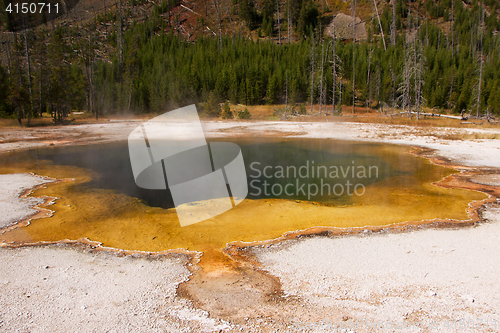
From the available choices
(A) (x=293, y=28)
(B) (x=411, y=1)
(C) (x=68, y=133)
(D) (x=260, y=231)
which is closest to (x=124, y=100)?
(C) (x=68, y=133)

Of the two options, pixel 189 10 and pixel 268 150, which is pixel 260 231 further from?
pixel 189 10

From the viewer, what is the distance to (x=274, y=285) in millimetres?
5359

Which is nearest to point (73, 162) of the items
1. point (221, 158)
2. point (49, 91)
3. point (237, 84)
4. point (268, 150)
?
point (221, 158)

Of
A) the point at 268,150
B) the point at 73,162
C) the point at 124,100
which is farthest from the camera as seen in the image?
the point at 124,100

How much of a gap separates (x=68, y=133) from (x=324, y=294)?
97.1 feet

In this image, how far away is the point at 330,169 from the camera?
14.9 meters

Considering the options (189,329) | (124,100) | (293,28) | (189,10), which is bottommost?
(189,329)

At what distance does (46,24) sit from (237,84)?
9036 cm

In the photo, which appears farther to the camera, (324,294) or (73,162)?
(73,162)

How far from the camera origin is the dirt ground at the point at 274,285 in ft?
14.5

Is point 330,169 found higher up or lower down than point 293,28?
lower down

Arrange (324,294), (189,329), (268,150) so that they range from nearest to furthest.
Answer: (189,329), (324,294), (268,150)

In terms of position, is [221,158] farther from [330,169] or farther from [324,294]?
[324,294]

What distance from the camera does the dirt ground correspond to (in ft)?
14.5
